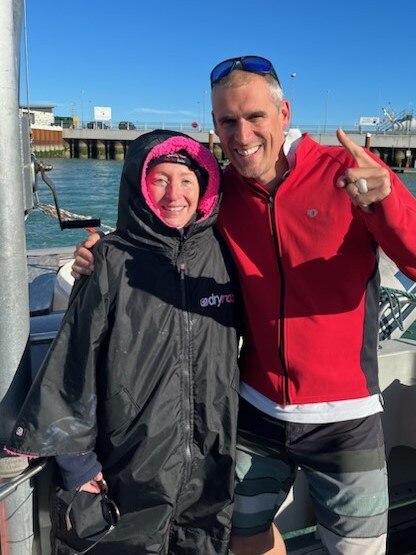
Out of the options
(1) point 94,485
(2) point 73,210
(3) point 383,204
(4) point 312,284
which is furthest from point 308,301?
(2) point 73,210

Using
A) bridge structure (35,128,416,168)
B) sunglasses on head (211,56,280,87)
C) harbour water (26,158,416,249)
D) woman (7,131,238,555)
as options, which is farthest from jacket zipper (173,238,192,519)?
bridge structure (35,128,416,168)

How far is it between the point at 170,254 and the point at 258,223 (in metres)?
0.36

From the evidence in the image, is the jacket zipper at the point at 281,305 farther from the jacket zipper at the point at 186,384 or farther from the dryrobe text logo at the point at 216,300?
the jacket zipper at the point at 186,384

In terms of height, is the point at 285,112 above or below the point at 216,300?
above

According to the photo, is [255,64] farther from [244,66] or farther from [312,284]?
[312,284]

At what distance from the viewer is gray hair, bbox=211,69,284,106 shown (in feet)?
6.59

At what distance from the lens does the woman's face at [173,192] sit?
197 centimetres

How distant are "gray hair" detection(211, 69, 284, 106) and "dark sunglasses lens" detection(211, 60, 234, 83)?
1 cm

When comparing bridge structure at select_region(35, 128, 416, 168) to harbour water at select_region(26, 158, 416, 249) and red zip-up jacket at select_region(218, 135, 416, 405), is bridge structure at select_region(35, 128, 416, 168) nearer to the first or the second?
harbour water at select_region(26, 158, 416, 249)

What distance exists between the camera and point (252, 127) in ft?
6.61

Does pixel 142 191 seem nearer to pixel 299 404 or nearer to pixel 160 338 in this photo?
pixel 160 338

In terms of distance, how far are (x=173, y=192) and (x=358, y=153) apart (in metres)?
0.65

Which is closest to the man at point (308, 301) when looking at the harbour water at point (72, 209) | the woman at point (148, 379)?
the woman at point (148, 379)

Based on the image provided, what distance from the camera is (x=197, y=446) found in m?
2.00
